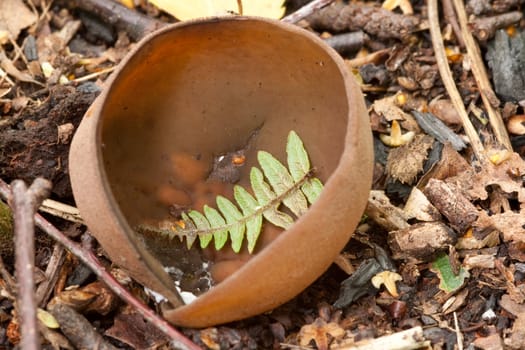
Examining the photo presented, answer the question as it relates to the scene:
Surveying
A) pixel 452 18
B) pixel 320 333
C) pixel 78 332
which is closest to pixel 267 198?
pixel 320 333

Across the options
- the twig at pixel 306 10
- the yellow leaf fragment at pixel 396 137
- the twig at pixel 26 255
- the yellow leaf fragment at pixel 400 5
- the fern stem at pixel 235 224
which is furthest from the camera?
the yellow leaf fragment at pixel 400 5

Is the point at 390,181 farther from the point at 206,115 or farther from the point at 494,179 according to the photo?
the point at 206,115

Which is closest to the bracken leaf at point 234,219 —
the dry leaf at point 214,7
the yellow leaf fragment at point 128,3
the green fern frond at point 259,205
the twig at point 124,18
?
the green fern frond at point 259,205

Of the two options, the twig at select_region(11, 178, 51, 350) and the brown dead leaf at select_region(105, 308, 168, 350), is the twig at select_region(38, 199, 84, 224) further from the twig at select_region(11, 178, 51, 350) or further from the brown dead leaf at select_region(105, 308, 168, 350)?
the twig at select_region(11, 178, 51, 350)

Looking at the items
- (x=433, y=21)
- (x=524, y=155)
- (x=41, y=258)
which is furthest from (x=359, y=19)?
(x=41, y=258)

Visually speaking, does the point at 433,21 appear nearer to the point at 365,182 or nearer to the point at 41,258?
the point at 365,182

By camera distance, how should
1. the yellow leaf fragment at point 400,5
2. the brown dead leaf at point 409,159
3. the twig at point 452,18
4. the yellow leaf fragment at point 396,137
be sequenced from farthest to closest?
the yellow leaf fragment at point 400,5 → the twig at point 452,18 → the yellow leaf fragment at point 396,137 → the brown dead leaf at point 409,159

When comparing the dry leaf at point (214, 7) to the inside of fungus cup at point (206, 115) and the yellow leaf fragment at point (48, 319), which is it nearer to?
the inside of fungus cup at point (206, 115)

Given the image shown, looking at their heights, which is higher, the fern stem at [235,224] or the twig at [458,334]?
the fern stem at [235,224]
